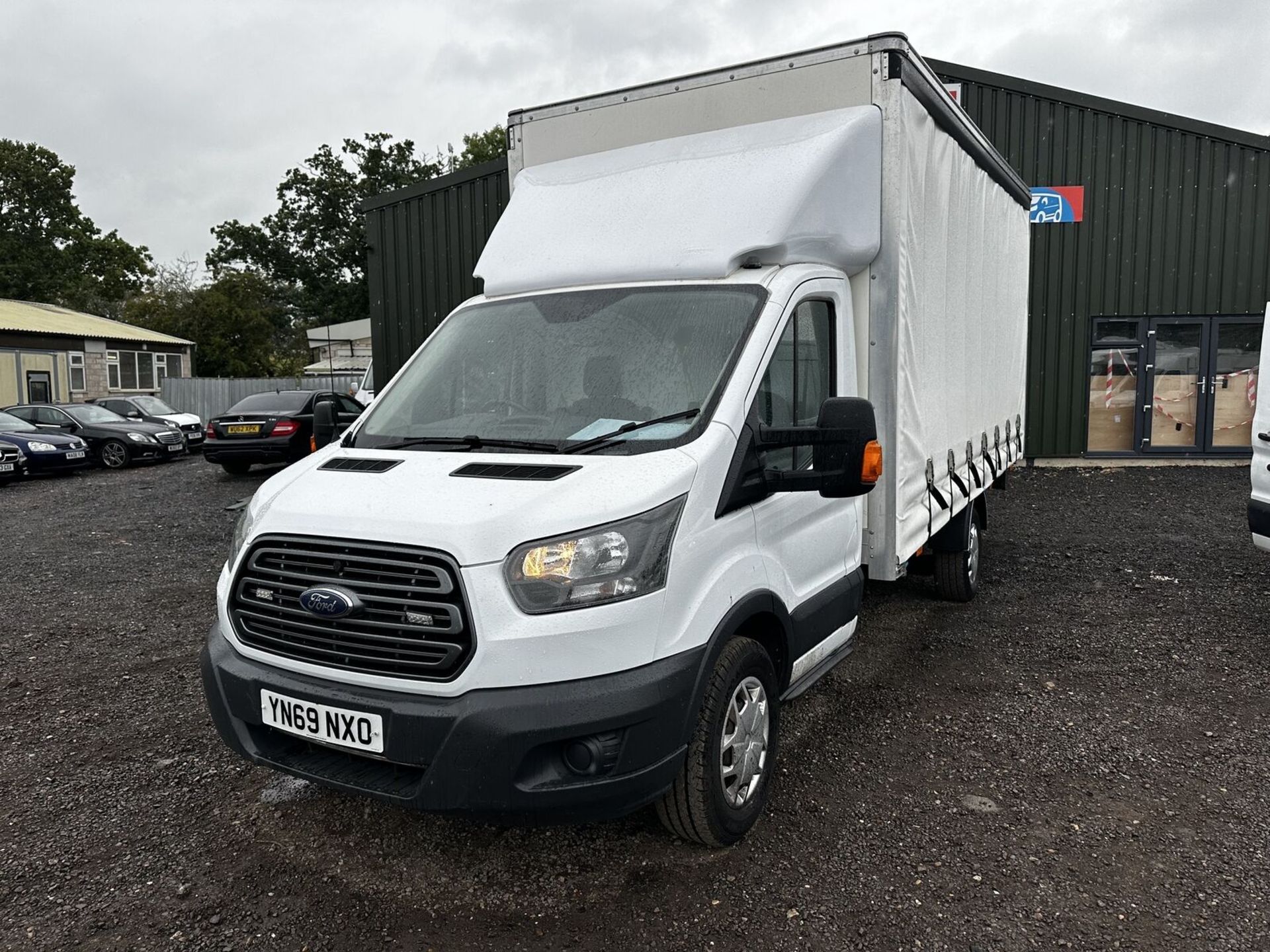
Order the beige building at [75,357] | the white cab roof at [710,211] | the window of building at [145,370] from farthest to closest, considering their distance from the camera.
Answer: the window of building at [145,370] < the beige building at [75,357] < the white cab roof at [710,211]

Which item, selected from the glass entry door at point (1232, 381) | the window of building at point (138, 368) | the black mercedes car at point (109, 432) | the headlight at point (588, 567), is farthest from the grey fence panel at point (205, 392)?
the headlight at point (588, 567)

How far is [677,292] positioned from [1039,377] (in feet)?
42.4

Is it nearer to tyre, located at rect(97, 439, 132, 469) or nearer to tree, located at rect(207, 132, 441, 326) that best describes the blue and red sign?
tyre, located at rect(97, 439, 132, 469)

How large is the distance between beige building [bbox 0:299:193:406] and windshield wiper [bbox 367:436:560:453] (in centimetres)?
2854

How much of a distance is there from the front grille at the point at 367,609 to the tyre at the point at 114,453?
16.5m

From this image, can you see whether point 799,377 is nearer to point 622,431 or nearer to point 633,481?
point 622,431

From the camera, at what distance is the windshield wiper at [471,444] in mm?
3162

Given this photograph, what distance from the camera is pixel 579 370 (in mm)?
3463

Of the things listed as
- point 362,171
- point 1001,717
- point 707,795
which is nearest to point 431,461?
point 707,795

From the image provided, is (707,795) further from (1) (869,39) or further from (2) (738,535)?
(1) (869,39)

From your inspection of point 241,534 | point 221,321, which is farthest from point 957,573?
point 221,321

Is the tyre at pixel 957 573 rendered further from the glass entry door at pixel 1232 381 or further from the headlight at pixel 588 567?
the glass entry door at pixel 1232 381

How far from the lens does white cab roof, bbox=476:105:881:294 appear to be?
3652 millimetres

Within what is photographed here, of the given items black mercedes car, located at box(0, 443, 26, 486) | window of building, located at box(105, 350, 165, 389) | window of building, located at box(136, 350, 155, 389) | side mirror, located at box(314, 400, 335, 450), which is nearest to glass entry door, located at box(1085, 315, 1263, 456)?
side mirror, located at box(314, 400, 335, 450)
